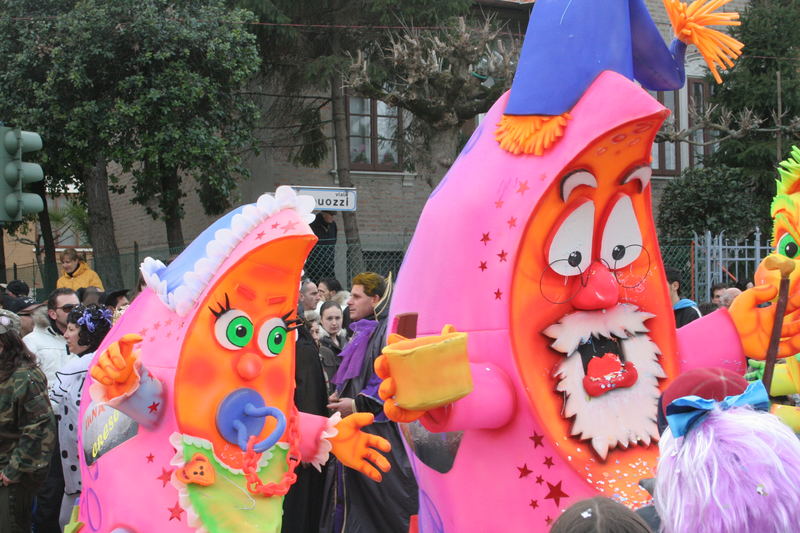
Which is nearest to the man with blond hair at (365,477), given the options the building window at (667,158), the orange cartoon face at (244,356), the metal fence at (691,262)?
the orange cartoon face at (244,356)

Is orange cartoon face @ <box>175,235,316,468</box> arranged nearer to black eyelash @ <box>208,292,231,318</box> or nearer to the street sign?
black eyelash @ <box>208,292,231,318</box>

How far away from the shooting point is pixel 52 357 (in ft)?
19.4

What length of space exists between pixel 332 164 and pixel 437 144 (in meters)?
3.67

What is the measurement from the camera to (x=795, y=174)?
4.29m

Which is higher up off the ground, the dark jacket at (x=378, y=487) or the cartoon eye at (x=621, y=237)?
the cartoon eye at (x=621, y=237)

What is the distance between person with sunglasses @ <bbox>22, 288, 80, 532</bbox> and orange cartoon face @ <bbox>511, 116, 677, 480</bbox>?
2802mm

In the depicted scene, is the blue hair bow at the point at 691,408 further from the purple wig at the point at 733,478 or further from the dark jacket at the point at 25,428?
the dark jacket at the point at 25,428

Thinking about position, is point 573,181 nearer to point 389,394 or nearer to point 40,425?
point 389,394

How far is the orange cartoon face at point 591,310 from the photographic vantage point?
320cm

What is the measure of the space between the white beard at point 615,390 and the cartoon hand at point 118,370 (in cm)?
150

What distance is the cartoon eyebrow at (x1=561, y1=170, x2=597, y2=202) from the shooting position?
3.23 meters

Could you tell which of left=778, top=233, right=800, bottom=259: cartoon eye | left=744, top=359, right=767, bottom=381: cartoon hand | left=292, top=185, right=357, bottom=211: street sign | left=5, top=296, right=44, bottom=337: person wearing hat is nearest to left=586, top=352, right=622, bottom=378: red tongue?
left=778, top=233, right=800, bottom=259: cartoon eye

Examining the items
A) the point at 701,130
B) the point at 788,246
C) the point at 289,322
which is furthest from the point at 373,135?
the point at 289,322

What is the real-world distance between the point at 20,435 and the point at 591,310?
278 centimetres
